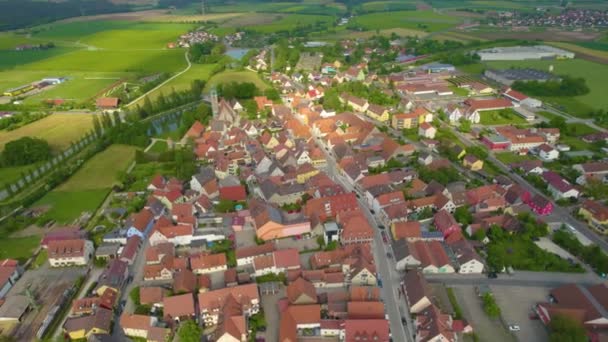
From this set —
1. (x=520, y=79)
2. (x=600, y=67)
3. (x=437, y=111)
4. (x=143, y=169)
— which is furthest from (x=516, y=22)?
(x=143, y=169)

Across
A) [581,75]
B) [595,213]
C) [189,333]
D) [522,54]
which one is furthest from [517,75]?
[189,333]

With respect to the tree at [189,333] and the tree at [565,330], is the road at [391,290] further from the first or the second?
the tree at [189,333]

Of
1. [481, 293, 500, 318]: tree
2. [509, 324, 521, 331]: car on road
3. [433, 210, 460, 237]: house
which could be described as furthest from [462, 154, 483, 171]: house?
[509, 324, 521, 331]: car on road

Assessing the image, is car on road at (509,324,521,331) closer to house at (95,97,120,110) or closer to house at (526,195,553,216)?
house at (526,195,553,216)

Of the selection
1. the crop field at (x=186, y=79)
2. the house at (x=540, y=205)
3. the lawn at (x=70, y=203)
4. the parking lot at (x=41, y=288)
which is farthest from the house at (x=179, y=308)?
the crop field at (x=186, y=79)

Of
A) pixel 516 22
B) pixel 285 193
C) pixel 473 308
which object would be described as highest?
pixel 516 22

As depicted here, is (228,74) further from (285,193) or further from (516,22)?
(516,22)

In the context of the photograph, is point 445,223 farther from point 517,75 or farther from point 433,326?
point 517,75
